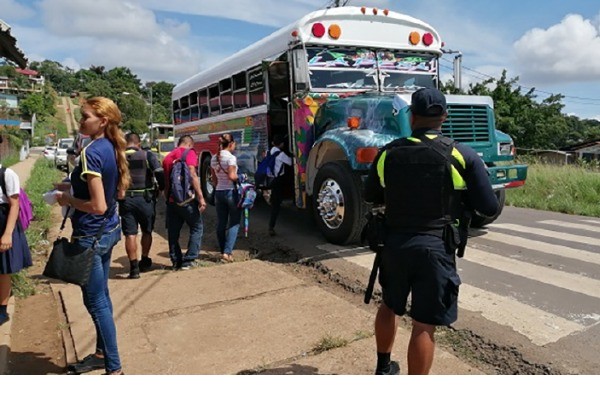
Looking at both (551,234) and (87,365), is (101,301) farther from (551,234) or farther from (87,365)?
(551,234)

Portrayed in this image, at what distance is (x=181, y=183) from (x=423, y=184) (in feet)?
12.7

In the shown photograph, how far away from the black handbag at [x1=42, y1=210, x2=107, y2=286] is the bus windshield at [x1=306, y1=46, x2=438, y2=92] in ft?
14.6

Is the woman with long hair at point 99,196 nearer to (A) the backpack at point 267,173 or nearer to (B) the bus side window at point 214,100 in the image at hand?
(A) the backpack at point 267,173

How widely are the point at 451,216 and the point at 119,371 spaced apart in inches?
91.8

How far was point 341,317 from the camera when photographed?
4.14 meters

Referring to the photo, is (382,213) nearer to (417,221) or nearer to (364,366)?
(417,221)

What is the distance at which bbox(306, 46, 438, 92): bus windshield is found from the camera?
22.5 feet

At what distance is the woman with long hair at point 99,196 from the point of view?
2.95 m

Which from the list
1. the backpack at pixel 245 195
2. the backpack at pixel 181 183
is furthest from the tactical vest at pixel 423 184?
the backpack at pixel 245 195

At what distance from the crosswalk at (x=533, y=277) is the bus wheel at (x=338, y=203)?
22 centimetres

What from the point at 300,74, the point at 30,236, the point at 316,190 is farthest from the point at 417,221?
the point at 30,236

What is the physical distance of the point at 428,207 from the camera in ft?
8.13

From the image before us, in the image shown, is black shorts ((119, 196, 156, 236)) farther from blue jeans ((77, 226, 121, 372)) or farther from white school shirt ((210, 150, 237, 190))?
blue jeans ((77, 226, 121, 372))

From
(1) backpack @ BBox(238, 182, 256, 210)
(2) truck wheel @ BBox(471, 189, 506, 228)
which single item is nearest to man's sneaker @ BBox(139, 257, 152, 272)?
(1) backpack @ BBox(238, 182, 256, 210)
